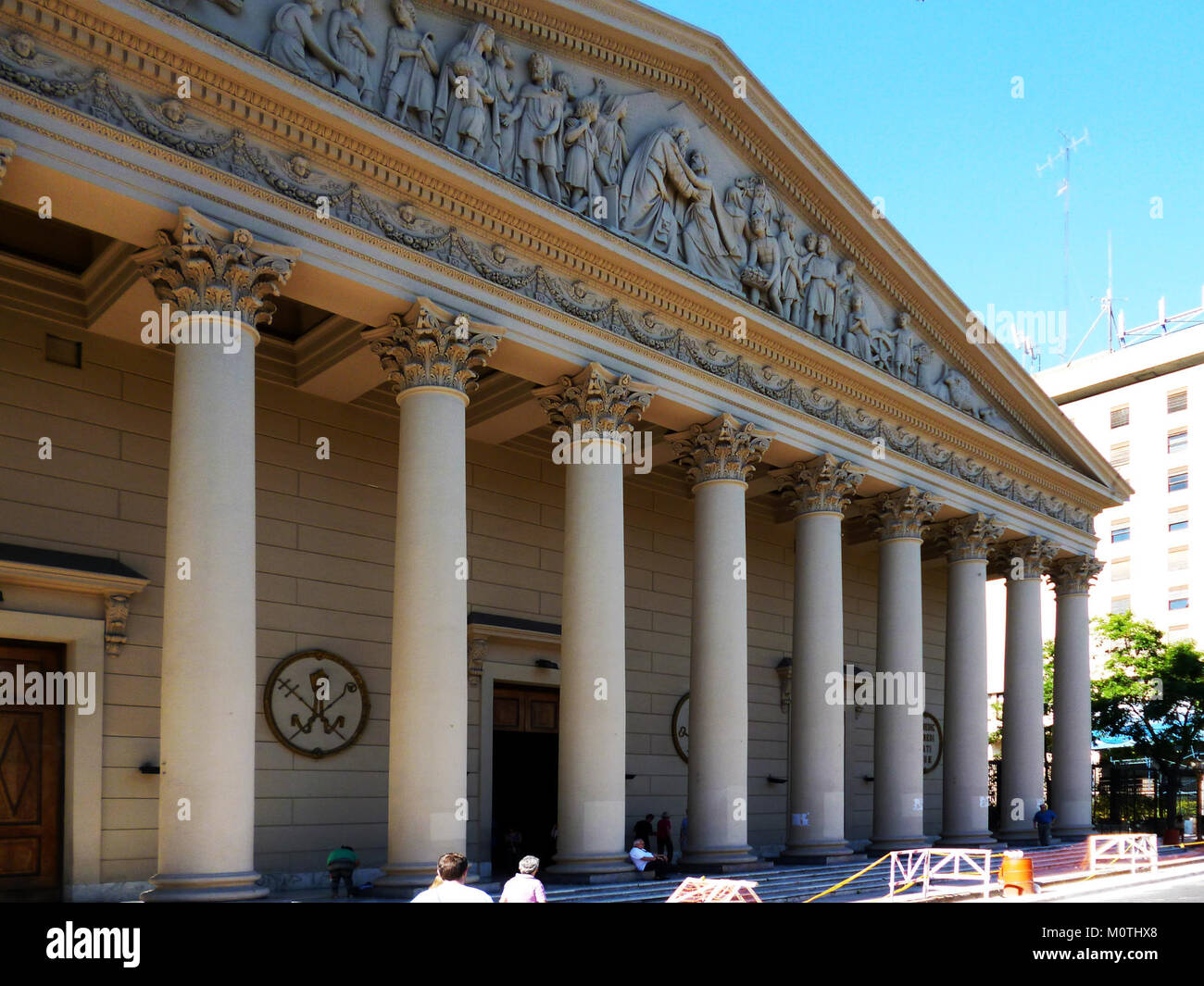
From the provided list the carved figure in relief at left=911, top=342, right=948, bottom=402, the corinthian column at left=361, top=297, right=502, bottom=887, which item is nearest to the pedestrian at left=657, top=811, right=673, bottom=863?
the corinthian column at left=361, top=297, right=502, bottom=887

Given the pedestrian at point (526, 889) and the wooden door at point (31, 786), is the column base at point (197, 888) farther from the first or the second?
the pedestrian at point (526, 889)

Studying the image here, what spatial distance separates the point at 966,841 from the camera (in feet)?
97.6

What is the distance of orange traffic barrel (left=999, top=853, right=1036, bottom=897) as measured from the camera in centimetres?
1998

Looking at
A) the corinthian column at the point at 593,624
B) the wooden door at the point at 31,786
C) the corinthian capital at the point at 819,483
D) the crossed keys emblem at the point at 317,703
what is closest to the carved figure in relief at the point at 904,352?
the corinthian capital at the point at 819,483

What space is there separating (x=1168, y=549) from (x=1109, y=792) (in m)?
28.6

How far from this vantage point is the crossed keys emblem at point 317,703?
2186cm

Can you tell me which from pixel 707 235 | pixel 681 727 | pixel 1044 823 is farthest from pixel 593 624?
pixel 1044 823

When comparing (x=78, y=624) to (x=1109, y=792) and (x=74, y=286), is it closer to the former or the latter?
(x=74, y=286)

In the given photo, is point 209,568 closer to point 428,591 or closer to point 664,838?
point 428,591

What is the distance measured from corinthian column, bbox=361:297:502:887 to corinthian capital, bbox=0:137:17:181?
A: 593cm

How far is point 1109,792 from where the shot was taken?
43281mm

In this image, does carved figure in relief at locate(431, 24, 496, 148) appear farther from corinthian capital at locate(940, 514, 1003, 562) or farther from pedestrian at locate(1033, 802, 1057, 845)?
pedestrian at locate(1033, 802, 1057, 845)

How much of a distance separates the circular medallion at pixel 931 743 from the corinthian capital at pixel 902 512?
36.5ft
